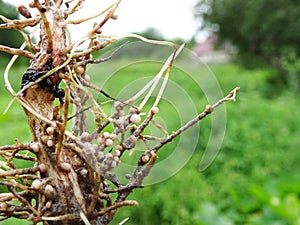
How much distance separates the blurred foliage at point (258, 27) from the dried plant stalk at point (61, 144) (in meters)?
9.28

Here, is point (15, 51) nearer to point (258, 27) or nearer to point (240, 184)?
point (240, 184)

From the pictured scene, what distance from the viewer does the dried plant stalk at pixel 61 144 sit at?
65 cm

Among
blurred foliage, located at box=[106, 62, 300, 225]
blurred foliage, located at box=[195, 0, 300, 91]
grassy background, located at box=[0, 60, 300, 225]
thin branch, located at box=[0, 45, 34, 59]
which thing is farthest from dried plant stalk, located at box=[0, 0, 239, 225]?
blurred foliage, located at box=[195, 0, 300, 91]

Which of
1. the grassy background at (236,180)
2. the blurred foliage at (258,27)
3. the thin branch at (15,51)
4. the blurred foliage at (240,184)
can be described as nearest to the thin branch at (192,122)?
the thin branch at (15,51)

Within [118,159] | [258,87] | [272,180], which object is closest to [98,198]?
[118,159]

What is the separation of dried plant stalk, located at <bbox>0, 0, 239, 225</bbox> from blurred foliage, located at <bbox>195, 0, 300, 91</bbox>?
9279 millimetres

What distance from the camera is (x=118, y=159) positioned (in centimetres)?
68

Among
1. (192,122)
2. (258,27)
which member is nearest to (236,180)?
(192,122)

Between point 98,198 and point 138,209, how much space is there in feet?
9.43

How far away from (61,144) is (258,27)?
12509 mm

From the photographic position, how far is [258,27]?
41.7ft

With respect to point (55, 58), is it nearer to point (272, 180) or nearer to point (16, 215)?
point (16, 215)

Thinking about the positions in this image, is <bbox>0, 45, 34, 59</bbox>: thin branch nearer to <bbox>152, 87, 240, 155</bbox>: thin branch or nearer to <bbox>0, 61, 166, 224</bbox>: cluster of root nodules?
<bbox>0, 61, 166, 224</bbox>: cluster of root nodules

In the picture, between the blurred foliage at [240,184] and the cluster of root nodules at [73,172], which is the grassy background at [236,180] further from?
the cluster of root nodules at [73,172]
